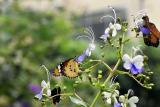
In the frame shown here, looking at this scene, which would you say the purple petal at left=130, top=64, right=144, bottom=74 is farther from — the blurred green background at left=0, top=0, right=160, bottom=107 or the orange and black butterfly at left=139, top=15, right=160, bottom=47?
the blurred green background at left=0, top=0, right=160, bottom=107

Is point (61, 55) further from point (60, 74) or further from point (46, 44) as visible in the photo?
point (60, 74)

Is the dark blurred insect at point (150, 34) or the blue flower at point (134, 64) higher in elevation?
the dark blurred insect at point (150, 34)

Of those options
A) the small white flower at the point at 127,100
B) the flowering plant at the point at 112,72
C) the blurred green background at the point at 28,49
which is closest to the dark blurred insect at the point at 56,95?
the flowering plant at the point at 112,72

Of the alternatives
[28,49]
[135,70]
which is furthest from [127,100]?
[28,49]

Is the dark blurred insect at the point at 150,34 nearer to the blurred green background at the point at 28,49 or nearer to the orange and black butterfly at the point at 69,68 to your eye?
the orange and black butterfly at the point at 69,68

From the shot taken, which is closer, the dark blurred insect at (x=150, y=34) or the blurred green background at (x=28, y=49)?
the dark blurred insect at (x=150, y=34)

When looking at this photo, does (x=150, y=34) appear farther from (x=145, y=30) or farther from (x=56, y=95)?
(x=56, y=95)
